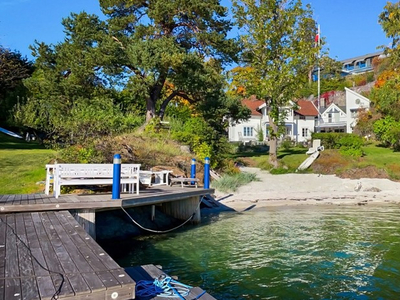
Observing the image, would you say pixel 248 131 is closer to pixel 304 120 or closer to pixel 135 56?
pixel 304 120

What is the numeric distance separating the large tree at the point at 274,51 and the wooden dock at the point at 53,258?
21.3 m

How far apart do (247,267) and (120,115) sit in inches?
655

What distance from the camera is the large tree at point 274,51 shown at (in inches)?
1105

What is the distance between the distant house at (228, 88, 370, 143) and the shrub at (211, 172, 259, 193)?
2792 centimetres

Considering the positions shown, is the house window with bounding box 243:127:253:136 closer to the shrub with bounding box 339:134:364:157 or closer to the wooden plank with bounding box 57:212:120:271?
the shrub with bounding box 339:134:364:157

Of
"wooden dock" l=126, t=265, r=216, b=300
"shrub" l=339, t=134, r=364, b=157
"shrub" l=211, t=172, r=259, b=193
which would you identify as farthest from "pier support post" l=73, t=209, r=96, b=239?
"shrub" l=339, t=134, r=364, b=157

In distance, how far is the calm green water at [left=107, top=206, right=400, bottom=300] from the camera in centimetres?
722

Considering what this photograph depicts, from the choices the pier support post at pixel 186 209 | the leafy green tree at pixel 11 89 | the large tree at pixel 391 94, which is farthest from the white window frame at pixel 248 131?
the pier support post at pixel 186 209

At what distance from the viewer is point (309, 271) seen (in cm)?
818

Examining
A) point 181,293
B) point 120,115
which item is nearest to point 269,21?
point 120,115

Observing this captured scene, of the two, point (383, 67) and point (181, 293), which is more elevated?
point (383, 67)

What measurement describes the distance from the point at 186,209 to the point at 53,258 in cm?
853

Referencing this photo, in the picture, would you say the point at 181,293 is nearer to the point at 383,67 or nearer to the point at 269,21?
the point at 269,21

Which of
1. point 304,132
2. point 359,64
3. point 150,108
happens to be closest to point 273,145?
point 150,108
